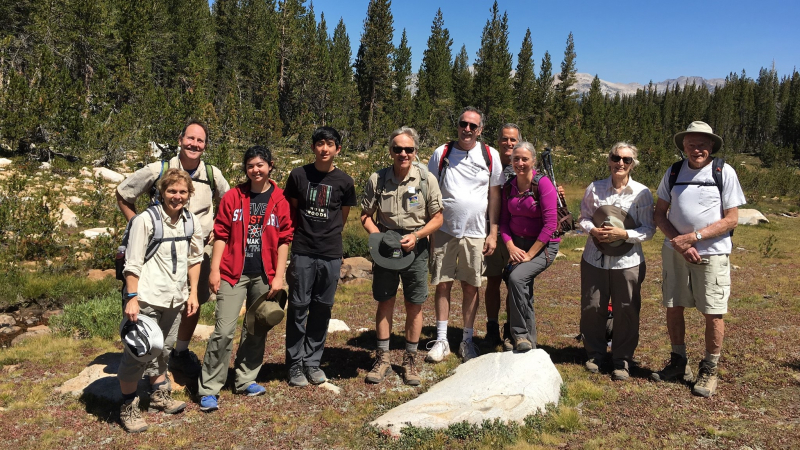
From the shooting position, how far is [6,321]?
8.02 metres

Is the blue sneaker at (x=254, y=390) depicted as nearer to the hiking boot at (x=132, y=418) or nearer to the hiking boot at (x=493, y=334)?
the hiking boot at (x=132, y=418)

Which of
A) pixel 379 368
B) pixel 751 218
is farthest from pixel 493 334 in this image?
pixel 751 218

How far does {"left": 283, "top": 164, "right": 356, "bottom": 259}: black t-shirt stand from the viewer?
15.3ft

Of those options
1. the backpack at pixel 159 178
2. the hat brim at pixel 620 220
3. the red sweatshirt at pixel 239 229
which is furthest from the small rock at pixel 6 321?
the hat brim at pixel 620 220

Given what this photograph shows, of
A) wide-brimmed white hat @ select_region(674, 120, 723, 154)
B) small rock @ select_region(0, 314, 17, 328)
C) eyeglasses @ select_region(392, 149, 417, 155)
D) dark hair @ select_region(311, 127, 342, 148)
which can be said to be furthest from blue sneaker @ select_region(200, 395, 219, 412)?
small rock @ select_region(0, 314, 17, 328)

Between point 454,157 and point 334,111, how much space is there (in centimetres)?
3790

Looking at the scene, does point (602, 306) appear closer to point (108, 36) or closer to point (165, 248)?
point (165, 248)

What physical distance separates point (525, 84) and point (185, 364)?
66054 millimetres

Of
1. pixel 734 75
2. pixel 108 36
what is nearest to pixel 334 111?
pixel 108 36

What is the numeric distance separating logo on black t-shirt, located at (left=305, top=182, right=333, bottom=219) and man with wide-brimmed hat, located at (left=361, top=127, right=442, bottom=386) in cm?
46

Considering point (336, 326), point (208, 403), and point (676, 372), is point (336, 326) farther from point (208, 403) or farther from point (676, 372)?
point (676, 372)

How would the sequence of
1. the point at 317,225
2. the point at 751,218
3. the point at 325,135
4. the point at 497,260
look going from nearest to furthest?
the point at 325,135
the point at 317,225
the point at 497,260
the point at 751,218

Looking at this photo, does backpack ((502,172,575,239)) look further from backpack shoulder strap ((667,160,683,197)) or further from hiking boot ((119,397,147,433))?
hiking boot ((119,397,147,433))

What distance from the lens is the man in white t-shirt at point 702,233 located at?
4.64 m
